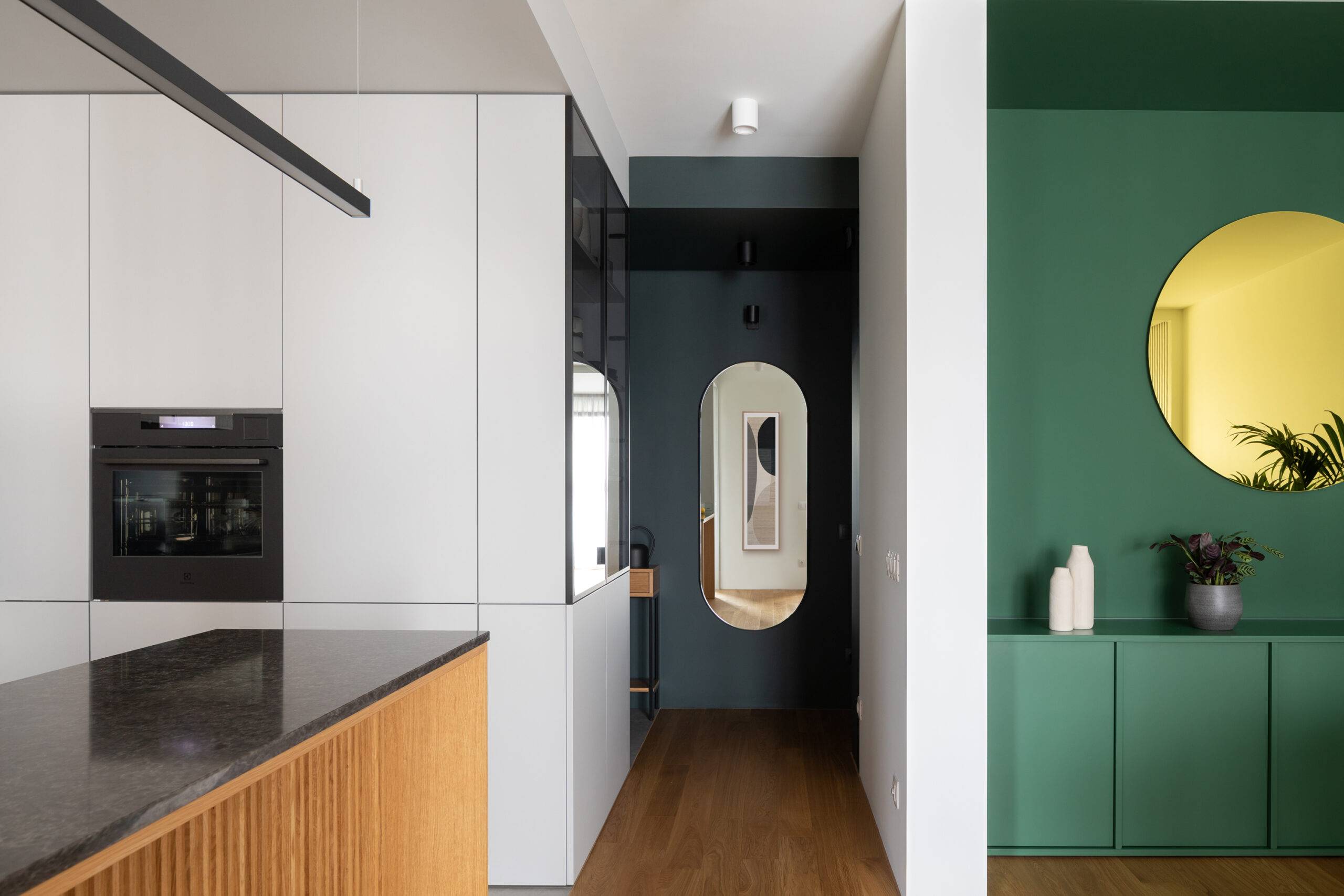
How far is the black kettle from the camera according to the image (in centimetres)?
454

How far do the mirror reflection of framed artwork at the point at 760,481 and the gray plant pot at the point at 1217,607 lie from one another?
224 centimetres

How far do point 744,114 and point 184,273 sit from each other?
2092 millimetres

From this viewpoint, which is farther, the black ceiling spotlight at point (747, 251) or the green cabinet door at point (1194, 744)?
the black ceiling spotlight at point (747, 251)

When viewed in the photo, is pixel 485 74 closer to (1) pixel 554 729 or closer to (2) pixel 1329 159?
(1) pixel 554 729

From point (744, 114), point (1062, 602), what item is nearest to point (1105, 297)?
point (1062, 602)

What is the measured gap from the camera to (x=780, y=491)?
4766 millimetres

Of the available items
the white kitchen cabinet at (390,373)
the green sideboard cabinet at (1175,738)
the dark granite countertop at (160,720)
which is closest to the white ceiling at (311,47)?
the white kitchen cabinet at (390,373)

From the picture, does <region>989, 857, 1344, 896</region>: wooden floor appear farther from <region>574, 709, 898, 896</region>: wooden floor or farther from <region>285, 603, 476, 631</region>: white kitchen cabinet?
<region>285, 603, 476, 631</region>: white kitchen cabinet

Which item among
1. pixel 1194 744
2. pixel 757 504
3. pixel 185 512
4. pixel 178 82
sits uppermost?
pixel 178 82

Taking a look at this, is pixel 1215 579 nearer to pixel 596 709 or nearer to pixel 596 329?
pixel 596 709

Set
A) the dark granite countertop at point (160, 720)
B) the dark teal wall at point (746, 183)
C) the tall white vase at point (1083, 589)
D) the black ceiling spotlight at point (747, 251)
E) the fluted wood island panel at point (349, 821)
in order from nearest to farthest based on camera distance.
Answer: the dark granite countertop at point (160, 720), the fluted wood island panel at point (349, 821), the tall white vase at point (1083, 589), the dark teal wall at point (746, 183), the black ceiling spotlight at point (747, 251)

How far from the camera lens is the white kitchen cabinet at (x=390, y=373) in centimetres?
269

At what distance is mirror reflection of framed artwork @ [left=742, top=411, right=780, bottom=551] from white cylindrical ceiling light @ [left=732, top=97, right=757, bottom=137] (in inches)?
74.5

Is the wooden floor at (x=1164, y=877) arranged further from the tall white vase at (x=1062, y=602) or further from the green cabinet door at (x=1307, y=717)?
the tall white vase at (x=1062, y=602)
